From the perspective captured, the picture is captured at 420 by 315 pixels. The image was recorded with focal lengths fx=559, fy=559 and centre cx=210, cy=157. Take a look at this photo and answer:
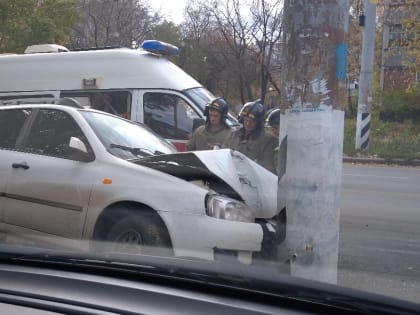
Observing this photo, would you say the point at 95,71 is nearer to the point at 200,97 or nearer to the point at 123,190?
the point at 200,97

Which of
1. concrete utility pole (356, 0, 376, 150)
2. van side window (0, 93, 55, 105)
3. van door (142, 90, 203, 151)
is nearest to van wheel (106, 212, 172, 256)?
van door (142, 90, 203, 151)

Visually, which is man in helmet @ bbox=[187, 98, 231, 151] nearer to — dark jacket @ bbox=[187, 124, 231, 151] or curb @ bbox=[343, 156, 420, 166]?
dark jacket @ bbox=[187, 124, 231, 151]

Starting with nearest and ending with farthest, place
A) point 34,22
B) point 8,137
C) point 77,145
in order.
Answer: point 77,145, point 8,137, point 34,22

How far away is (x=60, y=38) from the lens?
1745 cm

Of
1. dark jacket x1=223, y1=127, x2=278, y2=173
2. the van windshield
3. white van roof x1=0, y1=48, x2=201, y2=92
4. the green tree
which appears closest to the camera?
dark jacket x1=223, y1=127, x2=278, y2=173

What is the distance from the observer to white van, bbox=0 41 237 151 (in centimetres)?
843

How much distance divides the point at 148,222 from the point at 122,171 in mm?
500

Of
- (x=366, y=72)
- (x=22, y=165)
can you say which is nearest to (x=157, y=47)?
(x=22, y=165)

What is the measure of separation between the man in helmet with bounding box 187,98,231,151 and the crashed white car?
1236mm

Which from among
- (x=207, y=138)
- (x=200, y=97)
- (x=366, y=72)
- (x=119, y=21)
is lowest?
(x=207, y=138)

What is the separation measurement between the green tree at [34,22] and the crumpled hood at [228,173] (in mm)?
12725

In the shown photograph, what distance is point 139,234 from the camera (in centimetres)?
443

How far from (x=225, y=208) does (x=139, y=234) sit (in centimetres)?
74

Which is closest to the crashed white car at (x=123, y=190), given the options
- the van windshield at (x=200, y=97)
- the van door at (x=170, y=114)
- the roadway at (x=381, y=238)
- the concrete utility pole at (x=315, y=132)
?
the concrete utility pole at (x=315, y=132)
